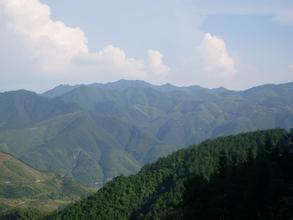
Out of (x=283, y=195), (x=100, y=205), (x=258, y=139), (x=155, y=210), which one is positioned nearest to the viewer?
(x=283, y=195)

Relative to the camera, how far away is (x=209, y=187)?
53.8 meters

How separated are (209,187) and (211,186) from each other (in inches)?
37.0

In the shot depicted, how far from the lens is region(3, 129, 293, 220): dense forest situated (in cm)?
4650

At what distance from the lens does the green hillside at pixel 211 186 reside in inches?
1829

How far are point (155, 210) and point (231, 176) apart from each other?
62.5 metres

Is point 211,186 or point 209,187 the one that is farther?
point 211,186

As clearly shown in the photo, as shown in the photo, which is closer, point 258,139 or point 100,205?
point 100,205

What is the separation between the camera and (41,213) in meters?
161

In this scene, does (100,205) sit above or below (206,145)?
below

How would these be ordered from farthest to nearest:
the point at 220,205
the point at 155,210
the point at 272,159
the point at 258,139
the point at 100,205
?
1. the point at 258,139
2. the point at 100,205
3. the point at 155,210
4. the point at 272,159
5. the point at 220,205

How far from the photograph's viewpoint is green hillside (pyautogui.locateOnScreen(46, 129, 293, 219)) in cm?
4647

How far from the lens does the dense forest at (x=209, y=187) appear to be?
1831 inches

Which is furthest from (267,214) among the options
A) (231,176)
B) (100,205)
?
(100,205)

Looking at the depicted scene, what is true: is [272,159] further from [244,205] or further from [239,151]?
[239,151]
